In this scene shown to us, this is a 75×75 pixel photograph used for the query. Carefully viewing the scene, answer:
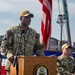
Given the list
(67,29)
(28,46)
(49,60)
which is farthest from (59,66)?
(67,29)

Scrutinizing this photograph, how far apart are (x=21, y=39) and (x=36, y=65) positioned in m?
0.75

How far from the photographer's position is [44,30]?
10.2m

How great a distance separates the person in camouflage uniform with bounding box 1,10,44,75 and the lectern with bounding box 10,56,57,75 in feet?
1.84

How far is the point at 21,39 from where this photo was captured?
5133mm

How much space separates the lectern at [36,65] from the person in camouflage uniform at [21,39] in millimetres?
562

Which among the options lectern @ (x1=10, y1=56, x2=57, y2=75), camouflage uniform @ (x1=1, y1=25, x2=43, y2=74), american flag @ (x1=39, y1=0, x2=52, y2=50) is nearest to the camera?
lectern @ (x1=10, y1=56, x2=57, y2=75)

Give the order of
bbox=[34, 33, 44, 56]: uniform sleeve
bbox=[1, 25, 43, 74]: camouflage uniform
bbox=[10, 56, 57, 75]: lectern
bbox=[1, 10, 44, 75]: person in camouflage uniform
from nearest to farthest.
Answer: bbox=[10, 56, 57, 75]: lectern → bbox=[1, 10, 44, 75]: person in camouflage uniform → bbox=[1, 25, 43, 74]: camouflage uniform → bbox=[34, 33, 44, 56]: uniform sleeve

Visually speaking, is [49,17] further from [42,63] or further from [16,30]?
[42,63]

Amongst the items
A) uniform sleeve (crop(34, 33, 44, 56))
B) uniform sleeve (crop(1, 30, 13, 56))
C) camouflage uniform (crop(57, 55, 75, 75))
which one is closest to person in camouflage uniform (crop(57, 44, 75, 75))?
camouflage uniform (crop(57, 55, 75, 75))

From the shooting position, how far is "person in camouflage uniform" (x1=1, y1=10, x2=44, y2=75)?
5012mm

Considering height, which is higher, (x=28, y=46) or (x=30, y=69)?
(x=28, y=46)

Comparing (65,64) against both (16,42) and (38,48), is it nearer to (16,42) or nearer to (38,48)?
(38,48)

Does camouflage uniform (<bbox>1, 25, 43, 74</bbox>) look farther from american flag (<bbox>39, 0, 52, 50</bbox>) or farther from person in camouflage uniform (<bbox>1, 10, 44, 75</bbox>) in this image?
american flag (<bbox>39, 0, 52, 50</bbox>)

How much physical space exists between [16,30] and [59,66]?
2566 mm
